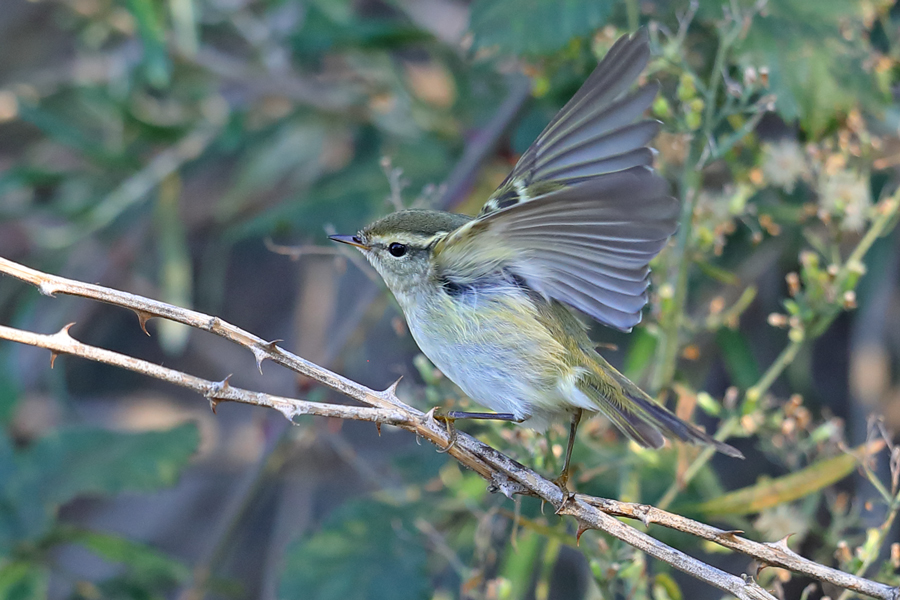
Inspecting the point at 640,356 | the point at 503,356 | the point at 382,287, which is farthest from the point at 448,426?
the point at 640,356

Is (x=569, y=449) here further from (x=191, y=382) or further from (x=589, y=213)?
(x=191, y=382)

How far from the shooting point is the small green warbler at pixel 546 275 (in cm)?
159

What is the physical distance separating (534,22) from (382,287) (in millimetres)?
830

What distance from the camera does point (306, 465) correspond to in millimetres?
4066

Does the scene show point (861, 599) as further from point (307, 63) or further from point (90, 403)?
point (90, 403)

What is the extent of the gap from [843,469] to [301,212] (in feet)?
6.66

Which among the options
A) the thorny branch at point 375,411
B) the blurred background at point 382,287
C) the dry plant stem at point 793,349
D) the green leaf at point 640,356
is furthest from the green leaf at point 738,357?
the thorny branch at point 375,411

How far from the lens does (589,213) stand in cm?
142

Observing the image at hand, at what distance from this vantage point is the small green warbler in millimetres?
1590

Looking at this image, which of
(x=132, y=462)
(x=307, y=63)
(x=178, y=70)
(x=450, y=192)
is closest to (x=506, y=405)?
(x=450, y=192)

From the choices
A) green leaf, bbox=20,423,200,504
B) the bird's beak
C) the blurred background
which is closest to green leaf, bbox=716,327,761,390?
the blurred background

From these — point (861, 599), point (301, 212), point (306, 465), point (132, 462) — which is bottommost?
point (861, 599)

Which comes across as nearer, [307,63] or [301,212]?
[301,212]

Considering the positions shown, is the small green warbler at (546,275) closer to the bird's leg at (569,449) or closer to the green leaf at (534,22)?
the bird's leg at (569,449)
